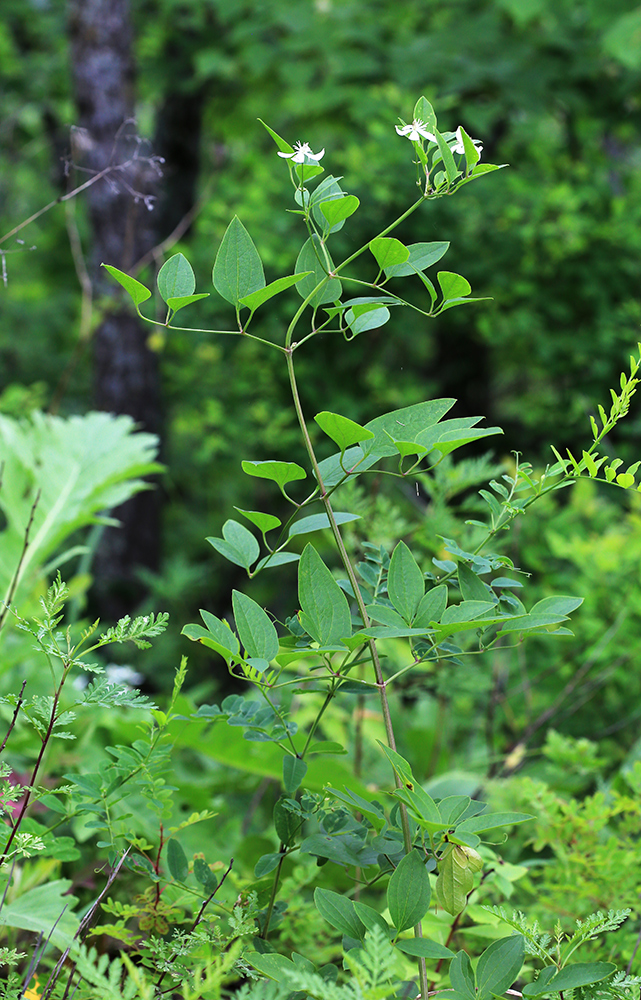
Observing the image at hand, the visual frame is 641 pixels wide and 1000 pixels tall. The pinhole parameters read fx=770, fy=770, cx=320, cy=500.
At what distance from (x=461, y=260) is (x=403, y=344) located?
1.35 feet

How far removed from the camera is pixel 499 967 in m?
0.48

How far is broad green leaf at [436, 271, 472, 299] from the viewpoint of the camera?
18.9 inches

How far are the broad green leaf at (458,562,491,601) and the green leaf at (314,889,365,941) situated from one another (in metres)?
0.20

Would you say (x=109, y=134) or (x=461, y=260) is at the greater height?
(x=109, y=134)

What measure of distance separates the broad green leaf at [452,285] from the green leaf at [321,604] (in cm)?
18

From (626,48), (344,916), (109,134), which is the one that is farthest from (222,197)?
(344,916)

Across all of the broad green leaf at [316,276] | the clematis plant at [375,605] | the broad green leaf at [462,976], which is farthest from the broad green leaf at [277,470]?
the broad green leaf at [462,976]

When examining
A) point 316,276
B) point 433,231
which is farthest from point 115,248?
point 316,276

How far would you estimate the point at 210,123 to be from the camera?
11.2ft

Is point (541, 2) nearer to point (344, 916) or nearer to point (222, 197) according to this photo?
point (222, 197)

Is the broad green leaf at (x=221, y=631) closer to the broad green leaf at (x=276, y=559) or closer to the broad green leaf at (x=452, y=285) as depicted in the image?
the broad green leaf at (x=276, y=559)

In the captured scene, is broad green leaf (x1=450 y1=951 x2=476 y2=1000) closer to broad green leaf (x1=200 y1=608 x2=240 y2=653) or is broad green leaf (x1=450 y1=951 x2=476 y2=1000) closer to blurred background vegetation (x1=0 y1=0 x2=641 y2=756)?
broad green leaf (x1=200 y1=608 x2=240 y2=653)

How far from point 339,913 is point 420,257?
43 centimetres

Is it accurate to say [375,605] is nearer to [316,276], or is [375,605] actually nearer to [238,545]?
[238,545]
